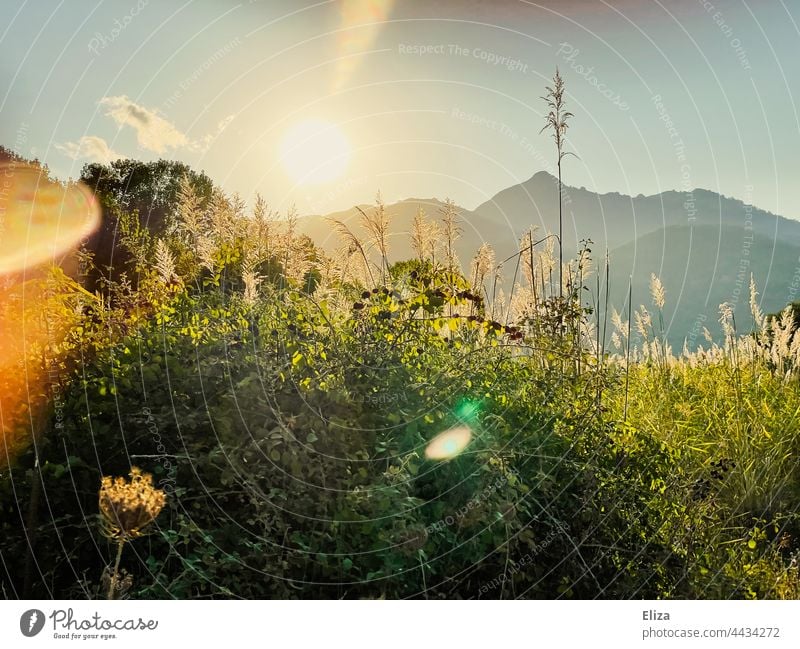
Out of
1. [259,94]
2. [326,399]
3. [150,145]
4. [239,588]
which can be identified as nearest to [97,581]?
[239,588]

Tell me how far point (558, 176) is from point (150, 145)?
231 cm

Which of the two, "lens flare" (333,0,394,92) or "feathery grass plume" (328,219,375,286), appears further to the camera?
"feathery grass plume" (328,219,375,286)

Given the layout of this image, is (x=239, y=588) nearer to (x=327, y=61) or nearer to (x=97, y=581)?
(x=97, y=581)

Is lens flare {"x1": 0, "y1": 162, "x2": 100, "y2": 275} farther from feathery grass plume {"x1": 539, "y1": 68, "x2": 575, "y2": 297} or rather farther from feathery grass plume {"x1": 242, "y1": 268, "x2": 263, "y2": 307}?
feathery grass plume {"x1": 539, "y1": 68, "x2": 575, "y2": 297}

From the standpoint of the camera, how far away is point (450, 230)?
466cm
